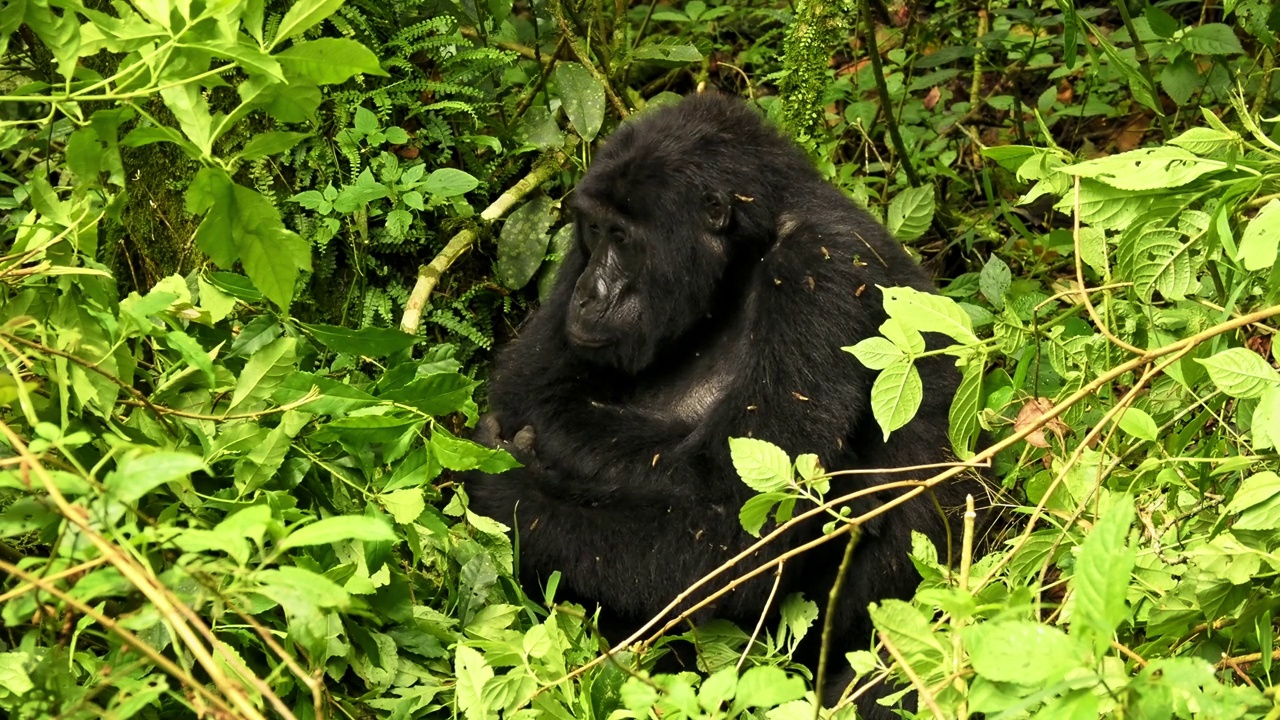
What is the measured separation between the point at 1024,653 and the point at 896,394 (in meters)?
0.87

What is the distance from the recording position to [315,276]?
4.10m

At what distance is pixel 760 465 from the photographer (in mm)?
2260

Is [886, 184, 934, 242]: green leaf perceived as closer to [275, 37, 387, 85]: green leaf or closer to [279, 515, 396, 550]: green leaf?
[275, 37, 387, 85]: green leaf

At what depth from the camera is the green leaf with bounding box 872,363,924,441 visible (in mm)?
2287

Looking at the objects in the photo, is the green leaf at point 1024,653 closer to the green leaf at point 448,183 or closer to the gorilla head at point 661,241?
the gorilla head at point 661,241

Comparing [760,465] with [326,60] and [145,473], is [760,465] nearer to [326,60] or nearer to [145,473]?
[326,60]

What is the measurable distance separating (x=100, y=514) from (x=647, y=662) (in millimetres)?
1820

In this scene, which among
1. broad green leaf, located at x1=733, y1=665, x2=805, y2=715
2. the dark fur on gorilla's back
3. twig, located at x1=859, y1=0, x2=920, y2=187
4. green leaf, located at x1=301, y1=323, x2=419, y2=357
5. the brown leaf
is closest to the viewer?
broad green leaf, located at x1=733, y1=665, x2=805, y2=715

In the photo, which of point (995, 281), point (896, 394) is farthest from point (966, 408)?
point (995, 281)

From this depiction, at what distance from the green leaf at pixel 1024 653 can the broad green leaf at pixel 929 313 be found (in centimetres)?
80

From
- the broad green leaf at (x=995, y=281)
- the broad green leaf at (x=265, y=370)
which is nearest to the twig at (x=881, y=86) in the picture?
the broad green leaf at (x=995, y=281)

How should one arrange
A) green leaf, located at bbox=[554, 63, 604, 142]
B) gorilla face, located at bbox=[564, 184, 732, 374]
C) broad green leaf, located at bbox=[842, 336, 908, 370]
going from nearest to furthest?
broad green leaf, located at bbox=[842, 336, 908, 370] < gorilla face, located at bbox=[564, 184, 732, 374] < green leaf, located at bbox=[554, 63, 604, 142]

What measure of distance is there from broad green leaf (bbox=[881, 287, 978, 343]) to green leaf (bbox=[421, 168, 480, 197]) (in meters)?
2.06

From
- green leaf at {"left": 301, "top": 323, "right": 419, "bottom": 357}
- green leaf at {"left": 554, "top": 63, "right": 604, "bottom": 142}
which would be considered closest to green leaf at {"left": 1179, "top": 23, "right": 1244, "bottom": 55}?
green leaf at {"left": 554, "top": 63, "right": 604, "bottom": 142}
